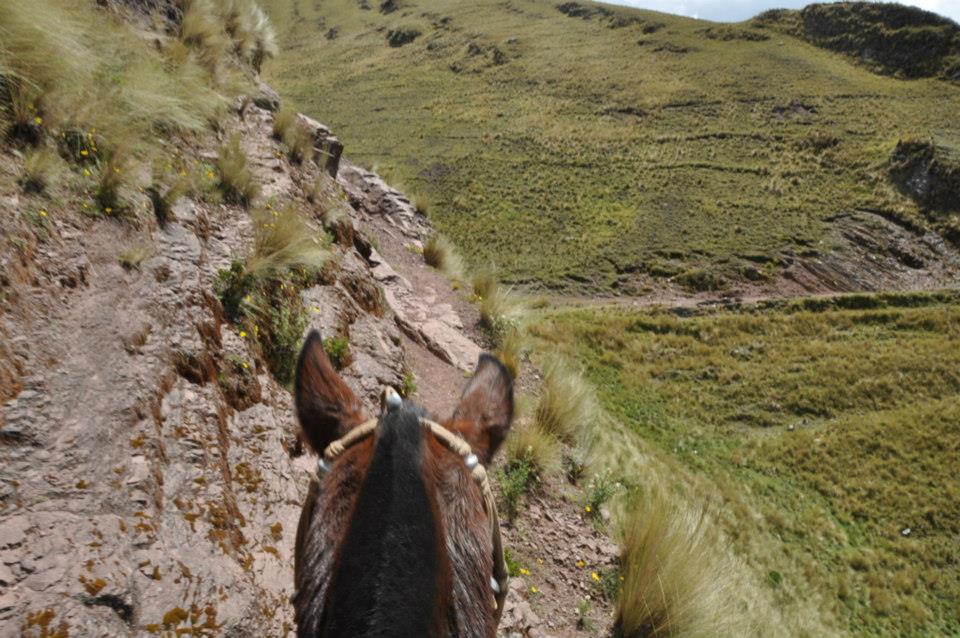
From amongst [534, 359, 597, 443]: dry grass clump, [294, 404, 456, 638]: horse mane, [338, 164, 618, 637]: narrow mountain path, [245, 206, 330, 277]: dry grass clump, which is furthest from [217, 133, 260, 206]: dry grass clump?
[294, 404, 456, 638]: horse mane

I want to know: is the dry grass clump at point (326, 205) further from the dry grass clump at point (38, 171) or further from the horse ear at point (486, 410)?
the horse ear at point (486, 410)

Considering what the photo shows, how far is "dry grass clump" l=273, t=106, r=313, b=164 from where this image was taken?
8.39 metres

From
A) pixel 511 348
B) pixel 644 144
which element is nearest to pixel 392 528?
pixel 511 348

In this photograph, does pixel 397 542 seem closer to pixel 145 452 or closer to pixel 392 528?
pixel 392 528

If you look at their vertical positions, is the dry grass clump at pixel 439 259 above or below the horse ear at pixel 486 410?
below

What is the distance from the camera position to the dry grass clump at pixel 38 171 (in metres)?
3.08

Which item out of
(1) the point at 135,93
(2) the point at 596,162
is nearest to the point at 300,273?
(1) the point at 135,93

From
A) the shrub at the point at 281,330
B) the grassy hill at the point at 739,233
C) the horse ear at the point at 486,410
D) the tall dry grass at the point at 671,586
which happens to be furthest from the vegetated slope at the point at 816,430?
the horse ear at the point at 486,410

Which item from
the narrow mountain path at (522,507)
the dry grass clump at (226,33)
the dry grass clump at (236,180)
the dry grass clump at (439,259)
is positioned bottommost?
the narrow mountain path at (522,507)

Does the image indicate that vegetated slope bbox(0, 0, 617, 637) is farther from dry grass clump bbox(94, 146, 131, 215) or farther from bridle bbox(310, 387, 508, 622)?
bridle bbox(310, 387, 508, 622)

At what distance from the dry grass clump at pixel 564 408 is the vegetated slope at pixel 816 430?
1.38 meters

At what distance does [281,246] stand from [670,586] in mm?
4493

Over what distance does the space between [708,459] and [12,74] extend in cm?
1311

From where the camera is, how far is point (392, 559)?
1121 millimetres
